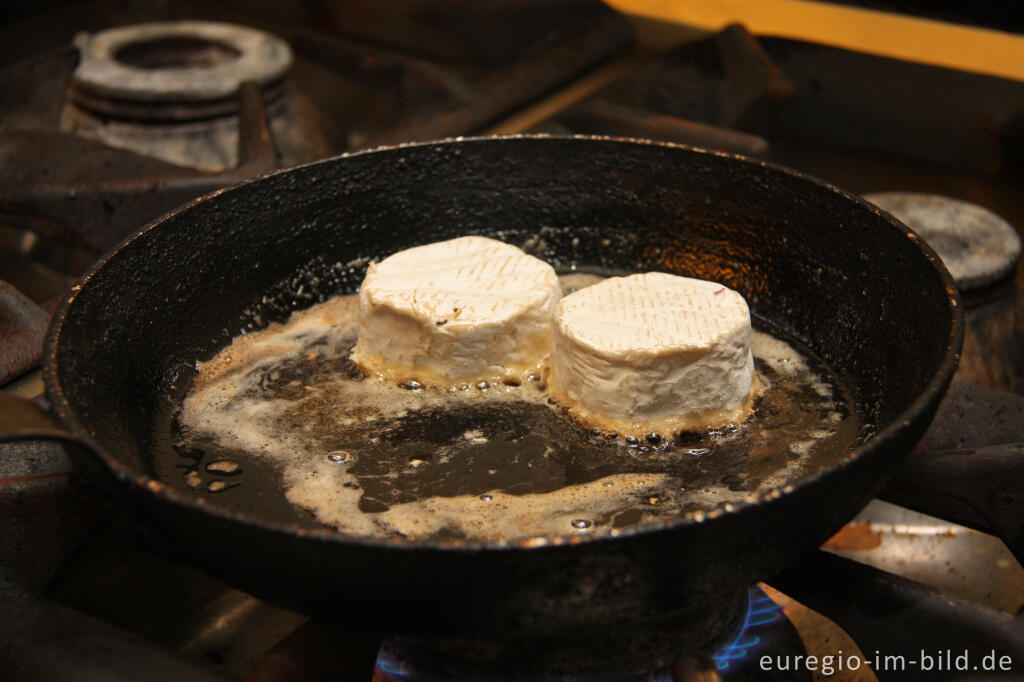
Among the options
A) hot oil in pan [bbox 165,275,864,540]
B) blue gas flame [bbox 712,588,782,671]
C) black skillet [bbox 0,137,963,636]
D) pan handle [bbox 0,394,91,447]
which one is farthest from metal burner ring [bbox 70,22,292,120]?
blue gas flame [bbox 712,588,782,671]

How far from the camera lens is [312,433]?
1.20m

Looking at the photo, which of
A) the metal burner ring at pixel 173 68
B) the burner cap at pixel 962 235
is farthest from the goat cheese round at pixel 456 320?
the metal burner ring at pixel 173 68

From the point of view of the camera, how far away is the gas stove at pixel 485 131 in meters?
0.99

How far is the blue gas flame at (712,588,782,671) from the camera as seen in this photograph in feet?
3.47

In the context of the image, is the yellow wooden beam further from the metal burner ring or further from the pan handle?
the pan handle

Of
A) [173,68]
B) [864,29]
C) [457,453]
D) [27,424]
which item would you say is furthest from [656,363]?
[173,68]

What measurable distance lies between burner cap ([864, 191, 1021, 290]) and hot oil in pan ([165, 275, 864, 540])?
35cm

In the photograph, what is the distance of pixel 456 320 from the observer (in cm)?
125

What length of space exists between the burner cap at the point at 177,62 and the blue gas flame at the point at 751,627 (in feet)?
4.57

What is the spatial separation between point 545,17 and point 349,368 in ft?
4.58

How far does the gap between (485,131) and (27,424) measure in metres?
1.33

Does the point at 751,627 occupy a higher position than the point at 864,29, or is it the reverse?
the point at 864,29

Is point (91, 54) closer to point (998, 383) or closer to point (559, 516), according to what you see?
point (559, 516)

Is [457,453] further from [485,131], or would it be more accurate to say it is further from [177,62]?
[177,62]
